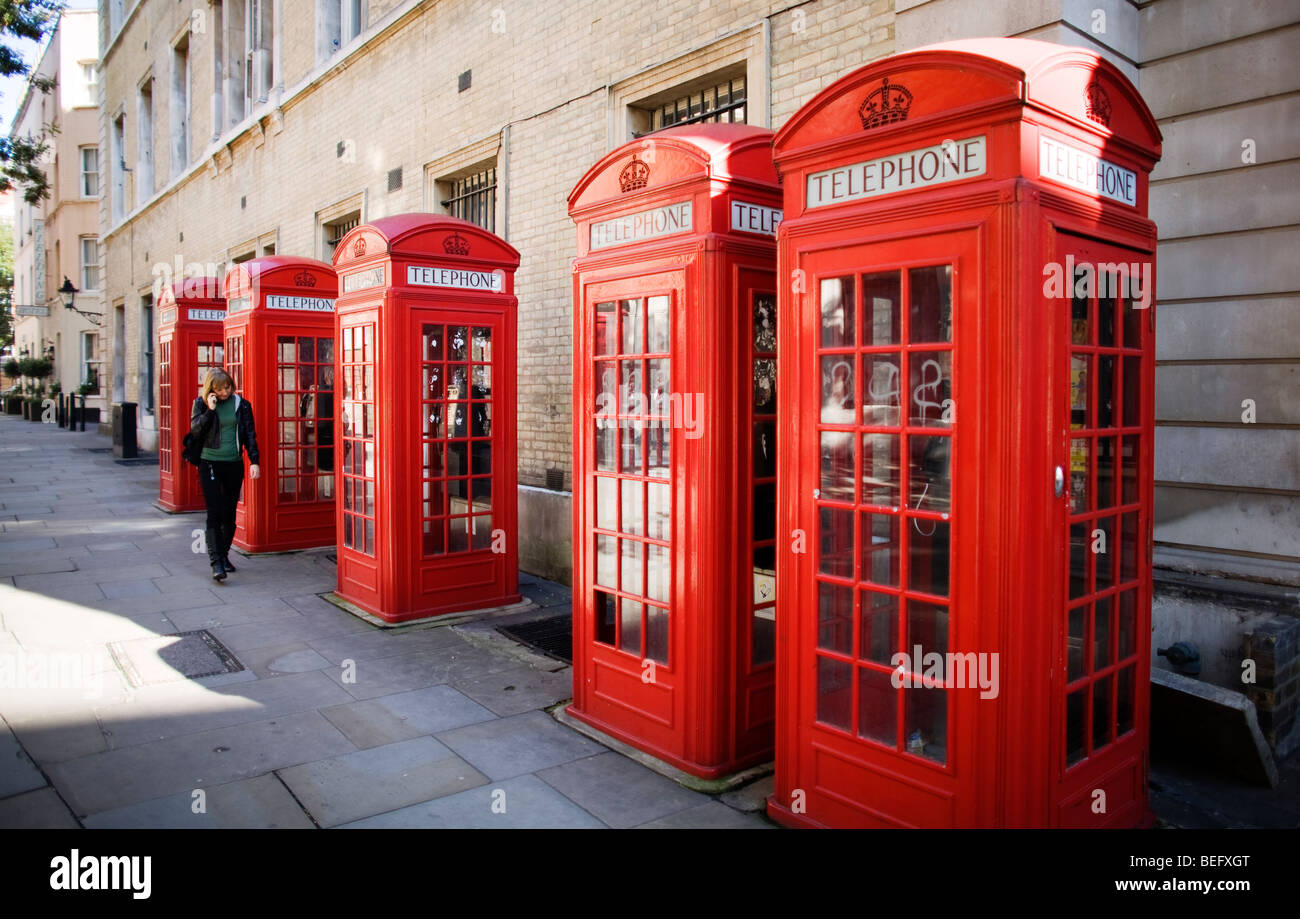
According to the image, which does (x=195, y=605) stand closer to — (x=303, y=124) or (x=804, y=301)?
(x=804, y=301)

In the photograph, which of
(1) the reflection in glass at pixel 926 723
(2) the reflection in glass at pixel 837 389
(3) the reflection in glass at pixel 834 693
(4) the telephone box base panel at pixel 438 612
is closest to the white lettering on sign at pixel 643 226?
(2) the reflection in glass at pixel 837 389

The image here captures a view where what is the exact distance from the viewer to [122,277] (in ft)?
86.4

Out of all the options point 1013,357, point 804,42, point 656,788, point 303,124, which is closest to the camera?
point 1013,357

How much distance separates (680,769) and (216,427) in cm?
610

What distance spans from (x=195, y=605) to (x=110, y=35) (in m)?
26.2

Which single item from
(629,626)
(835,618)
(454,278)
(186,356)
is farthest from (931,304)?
(186,356)

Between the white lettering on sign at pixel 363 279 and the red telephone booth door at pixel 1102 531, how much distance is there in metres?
5.37

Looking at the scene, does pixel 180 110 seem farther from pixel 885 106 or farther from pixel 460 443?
pixel 885 106

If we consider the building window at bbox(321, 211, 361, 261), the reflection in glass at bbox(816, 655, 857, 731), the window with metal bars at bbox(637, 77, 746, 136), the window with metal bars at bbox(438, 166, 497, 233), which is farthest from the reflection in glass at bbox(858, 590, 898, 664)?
the building window at bbox(321, 211, 361, 261)

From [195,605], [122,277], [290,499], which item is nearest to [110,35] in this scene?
[122,277]

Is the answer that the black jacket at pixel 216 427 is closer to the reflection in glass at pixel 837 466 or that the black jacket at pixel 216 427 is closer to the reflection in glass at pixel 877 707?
the reflection in glass at pixel 837 466

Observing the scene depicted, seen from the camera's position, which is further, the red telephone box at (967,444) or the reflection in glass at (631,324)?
the reflection in glass at (631,324)

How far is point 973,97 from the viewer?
10.3ft

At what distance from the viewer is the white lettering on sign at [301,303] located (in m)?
9.67
